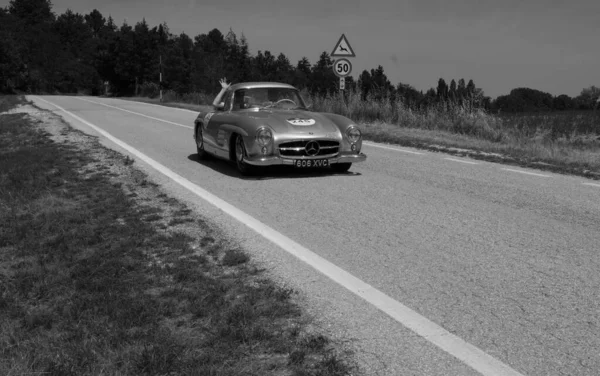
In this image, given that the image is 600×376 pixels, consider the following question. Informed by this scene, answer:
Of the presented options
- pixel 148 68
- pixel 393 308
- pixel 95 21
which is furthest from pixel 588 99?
pixel 95 21

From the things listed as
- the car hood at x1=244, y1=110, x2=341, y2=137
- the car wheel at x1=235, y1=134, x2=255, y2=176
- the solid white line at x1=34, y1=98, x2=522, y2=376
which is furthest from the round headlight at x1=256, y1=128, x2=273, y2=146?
the solid white line at x1=34, y1=98, x2=522, y2=376

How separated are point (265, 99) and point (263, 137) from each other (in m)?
1.63

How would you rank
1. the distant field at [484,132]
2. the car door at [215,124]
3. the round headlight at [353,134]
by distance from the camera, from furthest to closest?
the distant field at [484,132] < the car door at [215,124] < the round headlight at [353,134]

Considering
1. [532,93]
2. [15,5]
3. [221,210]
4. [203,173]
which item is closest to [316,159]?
[203,173]

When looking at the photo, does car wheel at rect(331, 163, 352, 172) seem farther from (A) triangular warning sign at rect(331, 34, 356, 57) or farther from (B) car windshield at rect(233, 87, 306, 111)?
(A) triangular warning sign at rect(331, 34, 356, 57)

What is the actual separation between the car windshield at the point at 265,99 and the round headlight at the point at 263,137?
1376 mm

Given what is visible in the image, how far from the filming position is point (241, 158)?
29.8 feet

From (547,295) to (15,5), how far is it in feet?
541

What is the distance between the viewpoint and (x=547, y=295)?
3.99 meters

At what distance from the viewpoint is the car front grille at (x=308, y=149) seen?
8789 millimetres

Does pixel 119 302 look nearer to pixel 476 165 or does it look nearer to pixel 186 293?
pixel 186 293

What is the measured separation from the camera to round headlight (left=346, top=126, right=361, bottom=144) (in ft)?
30.3

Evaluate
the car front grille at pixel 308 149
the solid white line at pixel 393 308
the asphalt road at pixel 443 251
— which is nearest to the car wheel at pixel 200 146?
the asphalt road at pixel 443 251

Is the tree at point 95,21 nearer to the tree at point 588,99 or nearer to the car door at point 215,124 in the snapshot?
the tree at point 588,99
